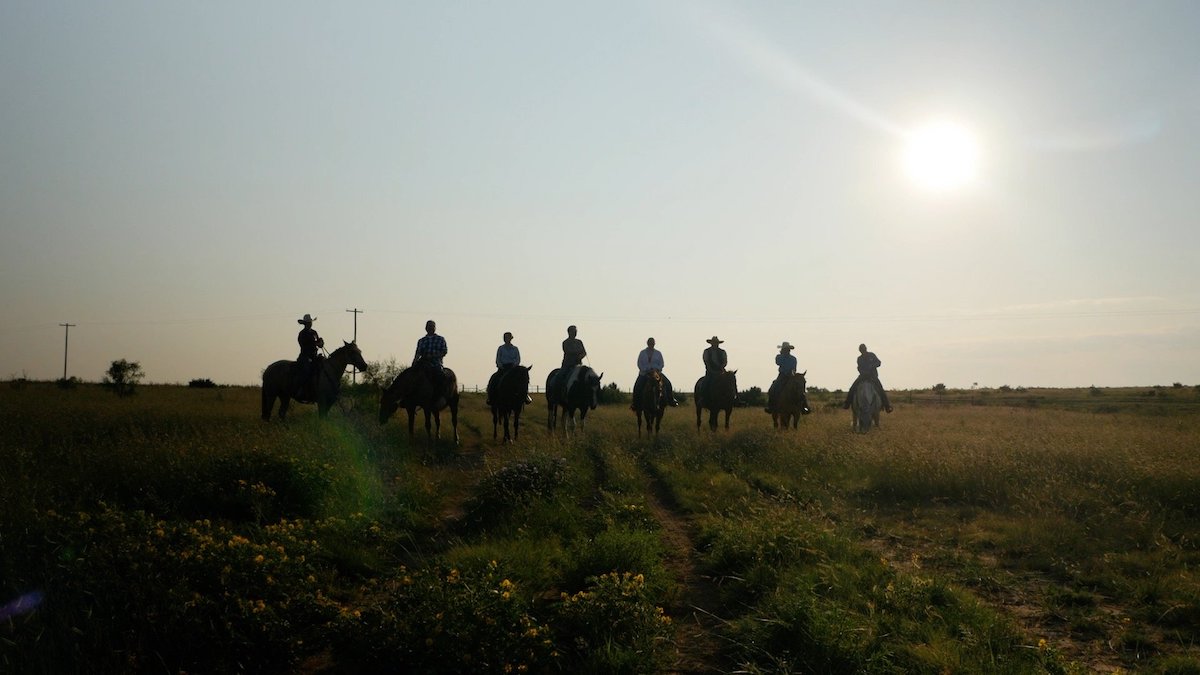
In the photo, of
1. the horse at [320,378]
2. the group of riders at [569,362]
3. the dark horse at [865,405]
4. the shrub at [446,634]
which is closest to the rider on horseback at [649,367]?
the group of riders at [569,362]

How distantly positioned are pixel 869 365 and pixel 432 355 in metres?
12.6

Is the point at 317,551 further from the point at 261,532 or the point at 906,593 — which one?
the point at 906,593

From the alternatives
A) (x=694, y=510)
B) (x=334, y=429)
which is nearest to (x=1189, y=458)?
(x=694, y=510)

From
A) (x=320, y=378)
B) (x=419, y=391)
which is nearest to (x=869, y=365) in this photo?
(x=419, y=391)

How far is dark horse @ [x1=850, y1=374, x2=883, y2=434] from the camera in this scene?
77.8 feet

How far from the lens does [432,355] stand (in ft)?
64.0

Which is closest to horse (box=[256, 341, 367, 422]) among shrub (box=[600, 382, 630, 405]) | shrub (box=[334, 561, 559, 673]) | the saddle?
the saddle

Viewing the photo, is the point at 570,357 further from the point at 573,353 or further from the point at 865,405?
the point at 865,405

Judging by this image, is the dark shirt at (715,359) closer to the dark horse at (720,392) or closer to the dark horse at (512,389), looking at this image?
the dark horse at (720,392)

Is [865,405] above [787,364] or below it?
below

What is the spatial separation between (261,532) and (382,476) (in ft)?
13.8

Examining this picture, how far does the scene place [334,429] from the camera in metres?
16.6

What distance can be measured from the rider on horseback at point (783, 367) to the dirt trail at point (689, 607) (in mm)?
14155

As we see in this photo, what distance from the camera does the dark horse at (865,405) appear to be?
934 inches
